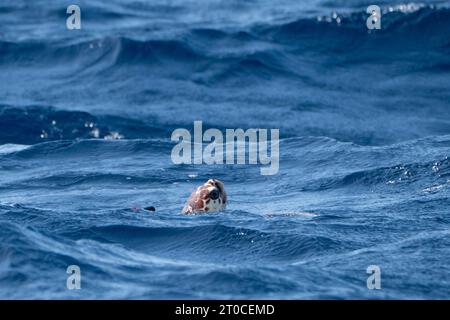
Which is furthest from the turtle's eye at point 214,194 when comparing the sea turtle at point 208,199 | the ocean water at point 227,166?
the ocean water at point 227,166

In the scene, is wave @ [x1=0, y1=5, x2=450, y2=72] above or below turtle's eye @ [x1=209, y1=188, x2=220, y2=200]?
above

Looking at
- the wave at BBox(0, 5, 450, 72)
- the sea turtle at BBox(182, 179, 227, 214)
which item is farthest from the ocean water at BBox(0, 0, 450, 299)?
the sea turtle at BBox(182, 179, 227, 214)

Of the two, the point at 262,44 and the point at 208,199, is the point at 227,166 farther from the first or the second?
the point at 262,44

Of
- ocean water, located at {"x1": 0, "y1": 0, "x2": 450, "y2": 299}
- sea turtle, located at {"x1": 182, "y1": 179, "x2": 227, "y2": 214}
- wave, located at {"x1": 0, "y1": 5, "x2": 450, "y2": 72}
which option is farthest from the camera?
wave, located at {"x1": 0, "y1": 5, "x2": 450, "y2": 72}

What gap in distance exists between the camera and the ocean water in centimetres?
1448

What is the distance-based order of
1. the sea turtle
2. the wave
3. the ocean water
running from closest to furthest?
the ocean water
the sea turtle
the wave

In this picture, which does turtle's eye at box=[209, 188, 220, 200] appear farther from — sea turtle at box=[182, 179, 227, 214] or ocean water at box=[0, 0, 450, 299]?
ocean water at box=[0, 0, 450, 299]

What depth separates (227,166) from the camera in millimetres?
22578

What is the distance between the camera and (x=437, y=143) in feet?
77.8

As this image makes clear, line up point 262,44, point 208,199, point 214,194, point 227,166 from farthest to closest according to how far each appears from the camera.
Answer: point 262,44 < point 227,166 < point 208,199 < point 214,194

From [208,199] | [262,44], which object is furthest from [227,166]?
[262,44]

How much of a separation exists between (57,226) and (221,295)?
4.10m

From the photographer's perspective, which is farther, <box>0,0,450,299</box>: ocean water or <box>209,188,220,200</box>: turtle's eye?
<box>209,188,220,200</box>: turtle's eye

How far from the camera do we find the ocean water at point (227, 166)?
570 inches
